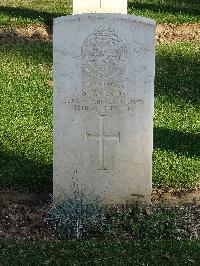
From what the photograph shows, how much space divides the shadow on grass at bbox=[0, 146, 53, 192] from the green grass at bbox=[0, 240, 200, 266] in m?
1.22

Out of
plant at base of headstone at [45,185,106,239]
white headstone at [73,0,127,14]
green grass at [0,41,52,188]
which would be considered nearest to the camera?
plant at base of headstone at [45,185,106,239]

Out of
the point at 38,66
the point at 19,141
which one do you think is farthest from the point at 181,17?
the point at 19,141

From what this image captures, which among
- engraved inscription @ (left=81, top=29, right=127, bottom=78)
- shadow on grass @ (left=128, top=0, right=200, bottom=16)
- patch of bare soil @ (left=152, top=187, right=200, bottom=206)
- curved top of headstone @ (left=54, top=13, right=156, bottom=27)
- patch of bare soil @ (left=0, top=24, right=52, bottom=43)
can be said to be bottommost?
patch of bare soil @ (left=152, top=187, right=200, bottom=206)

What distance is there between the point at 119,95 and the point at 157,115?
10.2 feet

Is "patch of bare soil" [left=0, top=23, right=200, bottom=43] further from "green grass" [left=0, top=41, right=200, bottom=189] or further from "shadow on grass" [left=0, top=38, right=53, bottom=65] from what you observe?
"green grass" [left=0, top=41, right=200, bottom=189]

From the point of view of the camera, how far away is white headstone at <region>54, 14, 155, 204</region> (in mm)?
6344

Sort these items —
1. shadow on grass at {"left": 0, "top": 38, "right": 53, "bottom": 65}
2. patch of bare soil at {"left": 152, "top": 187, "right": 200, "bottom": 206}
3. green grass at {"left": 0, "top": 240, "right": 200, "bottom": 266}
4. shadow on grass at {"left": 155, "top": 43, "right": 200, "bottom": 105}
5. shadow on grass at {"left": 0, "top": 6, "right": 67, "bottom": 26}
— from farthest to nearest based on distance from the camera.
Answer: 1. shadow on grass at {"left": 0, "top": 6, "right": 67, "bottom": 26}
2. shadow on grass at {"left": 0, "top": 38, "right": 53, "bottom": 65}
3. shadow on grass at {"left": 155, "top": 43, "right": 200, "bottom": 105}
4. patch of bare soil at {"left": 152, "top": 187, "right": 200, "bottom": 206}
5. green grass at {"left": 0, "top": 240, "right": 200, "bottom": 266}

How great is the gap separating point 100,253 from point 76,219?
22.8 inches

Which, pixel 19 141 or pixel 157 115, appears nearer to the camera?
pixel 19 141

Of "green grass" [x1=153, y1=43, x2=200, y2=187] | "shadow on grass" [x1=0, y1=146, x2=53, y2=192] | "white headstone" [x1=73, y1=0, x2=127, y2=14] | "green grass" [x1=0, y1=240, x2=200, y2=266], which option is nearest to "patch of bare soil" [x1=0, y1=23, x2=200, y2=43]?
"green grass" [x1=153, y1=43, x2=200, y2=187]

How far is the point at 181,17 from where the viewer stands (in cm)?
1388

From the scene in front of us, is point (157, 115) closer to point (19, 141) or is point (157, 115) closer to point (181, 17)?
point (19, 141)

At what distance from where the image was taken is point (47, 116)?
9359mm

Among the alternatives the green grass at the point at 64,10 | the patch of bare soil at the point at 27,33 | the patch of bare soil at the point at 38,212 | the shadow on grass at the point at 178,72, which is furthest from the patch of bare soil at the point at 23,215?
the green grass at the point at 64,10
